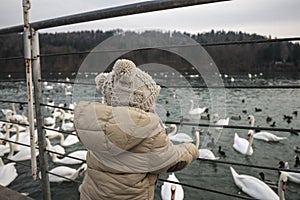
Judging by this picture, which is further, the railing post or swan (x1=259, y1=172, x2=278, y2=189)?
swan (x1=259, y1=172, x2=278, y2=189)

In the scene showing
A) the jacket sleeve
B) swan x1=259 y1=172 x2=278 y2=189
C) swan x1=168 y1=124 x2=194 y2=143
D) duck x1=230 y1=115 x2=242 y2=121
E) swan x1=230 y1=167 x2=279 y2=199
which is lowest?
swan x1=259 y1=172 x2=278 y2=189

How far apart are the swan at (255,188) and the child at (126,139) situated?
3591 millimetres

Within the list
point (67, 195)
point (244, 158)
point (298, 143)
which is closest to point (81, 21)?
point (67, 195)

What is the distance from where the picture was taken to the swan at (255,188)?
13.2ft

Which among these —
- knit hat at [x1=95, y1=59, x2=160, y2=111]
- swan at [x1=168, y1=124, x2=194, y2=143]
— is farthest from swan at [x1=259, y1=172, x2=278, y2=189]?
knit hat at [x1=95, y1=59, x2=160, y2=111]

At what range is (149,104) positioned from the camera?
936mm

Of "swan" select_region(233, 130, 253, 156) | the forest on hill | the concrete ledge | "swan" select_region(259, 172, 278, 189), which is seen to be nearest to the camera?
the forest on hill

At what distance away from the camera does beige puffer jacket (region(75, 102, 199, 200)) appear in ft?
2.84

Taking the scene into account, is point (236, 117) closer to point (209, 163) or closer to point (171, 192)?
point (209, 163)

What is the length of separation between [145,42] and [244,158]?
5.66 meters

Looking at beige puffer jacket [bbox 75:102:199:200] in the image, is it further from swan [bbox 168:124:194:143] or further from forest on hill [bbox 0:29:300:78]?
swan [bbox 168:124:194:143]

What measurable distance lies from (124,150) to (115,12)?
578 mm

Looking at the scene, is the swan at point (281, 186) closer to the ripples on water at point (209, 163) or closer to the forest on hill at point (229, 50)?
the ripples on water at point (209, 163)

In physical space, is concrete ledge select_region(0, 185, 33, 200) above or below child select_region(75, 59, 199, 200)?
below
